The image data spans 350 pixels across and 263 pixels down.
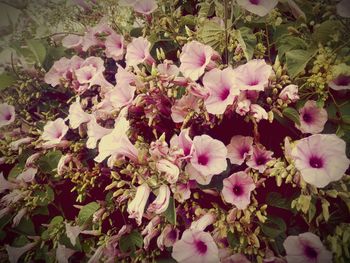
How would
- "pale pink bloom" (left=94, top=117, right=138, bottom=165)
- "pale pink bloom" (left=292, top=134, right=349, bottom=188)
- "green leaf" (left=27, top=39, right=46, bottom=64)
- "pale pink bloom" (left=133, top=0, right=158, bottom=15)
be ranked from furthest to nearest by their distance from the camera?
"green leaf" (left=27, top=39, right=46, bottom=64) → "pale pink bloom" (left=133, top=0, right=158, bottom=15) → "pale pink bloom" (left=94, top=117, right=138, bottom=165) → "pale pink bloom" (left=292, top=134, right=349, bottom=188)

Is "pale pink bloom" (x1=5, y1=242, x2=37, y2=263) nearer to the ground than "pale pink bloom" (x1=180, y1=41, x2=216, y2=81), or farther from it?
nearer to the ground

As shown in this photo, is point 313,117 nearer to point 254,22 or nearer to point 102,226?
point 254,22

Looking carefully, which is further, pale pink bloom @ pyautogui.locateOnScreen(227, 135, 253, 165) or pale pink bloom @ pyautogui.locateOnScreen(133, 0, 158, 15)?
pale pink bloom @ pyautogui.locateOnScreen(133, 0, 158, 15)

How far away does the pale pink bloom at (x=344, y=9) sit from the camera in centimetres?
76

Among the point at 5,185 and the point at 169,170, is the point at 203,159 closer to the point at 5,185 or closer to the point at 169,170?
the point at 169,170

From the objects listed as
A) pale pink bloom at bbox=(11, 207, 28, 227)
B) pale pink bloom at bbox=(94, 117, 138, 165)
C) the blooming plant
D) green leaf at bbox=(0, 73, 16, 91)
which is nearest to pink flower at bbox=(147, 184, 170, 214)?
the blooming plant

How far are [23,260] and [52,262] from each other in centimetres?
A: 15

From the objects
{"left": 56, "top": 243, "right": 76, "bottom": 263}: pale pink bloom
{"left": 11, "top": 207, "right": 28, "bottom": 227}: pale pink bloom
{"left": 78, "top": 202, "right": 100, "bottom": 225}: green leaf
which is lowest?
{"left": 56, "top": 243, "right": 76, "bottom": 263}: pale pink bloom

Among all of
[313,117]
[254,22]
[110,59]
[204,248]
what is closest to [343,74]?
[313,117]

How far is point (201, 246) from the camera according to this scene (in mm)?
830

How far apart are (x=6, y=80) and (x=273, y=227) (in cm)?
104

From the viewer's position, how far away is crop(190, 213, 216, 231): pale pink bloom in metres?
0.83

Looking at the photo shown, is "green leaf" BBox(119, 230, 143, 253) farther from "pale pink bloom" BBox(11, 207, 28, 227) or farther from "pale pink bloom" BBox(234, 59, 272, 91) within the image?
"pale pink bloom" BBox(234, 59, 272, 91)

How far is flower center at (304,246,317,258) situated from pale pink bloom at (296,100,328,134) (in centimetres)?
28
